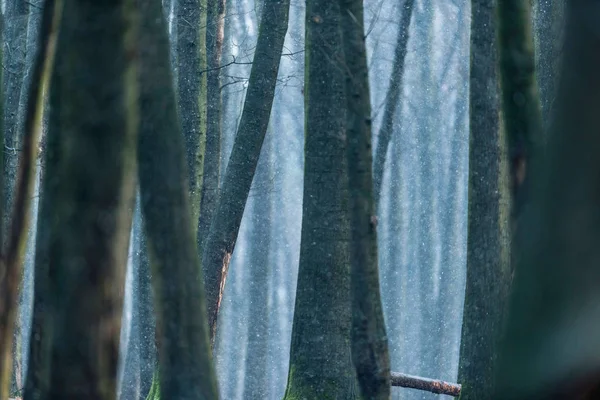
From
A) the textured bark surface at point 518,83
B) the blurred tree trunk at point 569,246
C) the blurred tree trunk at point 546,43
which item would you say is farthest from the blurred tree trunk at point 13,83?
the blurred tree trunk at point 569,246


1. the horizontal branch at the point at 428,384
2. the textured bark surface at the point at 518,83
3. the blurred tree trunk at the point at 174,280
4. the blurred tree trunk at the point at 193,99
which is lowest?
the horizontal branch at the point at 428,384

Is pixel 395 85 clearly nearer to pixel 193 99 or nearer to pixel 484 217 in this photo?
pixel 193 99

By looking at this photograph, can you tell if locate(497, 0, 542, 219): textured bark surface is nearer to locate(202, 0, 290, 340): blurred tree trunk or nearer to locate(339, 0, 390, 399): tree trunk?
locate(339, 0, 390, 399): tree trunk

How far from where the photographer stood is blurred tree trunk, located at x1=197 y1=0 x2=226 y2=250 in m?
11.4

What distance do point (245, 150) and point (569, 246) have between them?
7.92 metres

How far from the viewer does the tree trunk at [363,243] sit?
5.22 meters

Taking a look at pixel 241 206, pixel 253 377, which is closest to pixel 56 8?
pixel 241 206

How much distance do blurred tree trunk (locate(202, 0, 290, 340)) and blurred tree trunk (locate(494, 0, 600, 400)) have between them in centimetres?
776

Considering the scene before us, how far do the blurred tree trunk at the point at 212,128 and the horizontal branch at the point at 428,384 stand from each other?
2941 millimetres

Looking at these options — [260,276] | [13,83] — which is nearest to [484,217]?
[13,83]

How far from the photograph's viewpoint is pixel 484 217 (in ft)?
22.3

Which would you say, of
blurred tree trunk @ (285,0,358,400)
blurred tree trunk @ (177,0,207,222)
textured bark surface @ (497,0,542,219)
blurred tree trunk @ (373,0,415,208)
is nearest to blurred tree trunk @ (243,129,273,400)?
blurred tree trunk @ (373,0,415,208)

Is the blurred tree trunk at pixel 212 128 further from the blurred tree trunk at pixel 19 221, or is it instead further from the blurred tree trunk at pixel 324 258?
the blurred tree trunk at pixel 19 221

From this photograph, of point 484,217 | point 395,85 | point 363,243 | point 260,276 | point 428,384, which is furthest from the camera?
point 260,276
